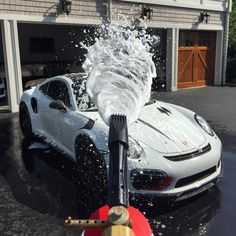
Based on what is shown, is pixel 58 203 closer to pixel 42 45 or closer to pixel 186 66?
pixel 186 66

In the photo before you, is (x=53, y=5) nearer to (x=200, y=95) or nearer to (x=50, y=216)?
(x=200, y=95)

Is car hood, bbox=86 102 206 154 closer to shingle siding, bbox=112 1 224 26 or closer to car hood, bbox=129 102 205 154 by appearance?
car hood, bbox=129 102 205 154

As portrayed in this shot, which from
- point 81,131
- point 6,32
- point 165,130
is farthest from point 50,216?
point 6,32

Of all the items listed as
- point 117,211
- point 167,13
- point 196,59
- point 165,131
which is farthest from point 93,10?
point 117,211

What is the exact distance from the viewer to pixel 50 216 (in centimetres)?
386

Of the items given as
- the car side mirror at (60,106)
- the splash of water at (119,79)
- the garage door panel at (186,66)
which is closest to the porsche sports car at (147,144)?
the car side mirror at (60,106)

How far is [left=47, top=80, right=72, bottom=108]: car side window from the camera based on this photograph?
5.25 meters

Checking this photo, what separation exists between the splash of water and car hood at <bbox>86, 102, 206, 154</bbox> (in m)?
0.15

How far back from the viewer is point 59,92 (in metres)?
5.59

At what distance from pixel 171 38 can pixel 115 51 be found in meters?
8.72

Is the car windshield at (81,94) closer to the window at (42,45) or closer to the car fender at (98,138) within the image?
the car fender at (98,138)

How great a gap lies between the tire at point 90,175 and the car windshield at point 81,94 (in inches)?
23.4

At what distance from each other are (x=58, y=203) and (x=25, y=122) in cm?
306

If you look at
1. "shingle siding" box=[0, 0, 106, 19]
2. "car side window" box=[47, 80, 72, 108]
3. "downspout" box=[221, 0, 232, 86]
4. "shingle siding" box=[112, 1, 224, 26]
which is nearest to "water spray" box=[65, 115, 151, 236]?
"car side window" box=[47, 80, 72, 108]
